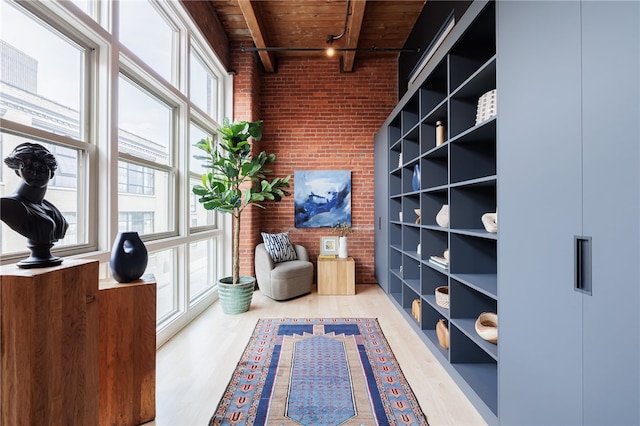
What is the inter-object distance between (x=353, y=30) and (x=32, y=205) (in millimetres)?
3796

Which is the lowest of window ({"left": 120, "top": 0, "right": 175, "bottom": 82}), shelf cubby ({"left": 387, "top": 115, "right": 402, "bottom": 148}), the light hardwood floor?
the light hardwood floor

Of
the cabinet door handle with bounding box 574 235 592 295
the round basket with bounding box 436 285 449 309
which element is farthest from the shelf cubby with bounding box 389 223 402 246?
the cabinet door handle with bounding box 574 235 592 295

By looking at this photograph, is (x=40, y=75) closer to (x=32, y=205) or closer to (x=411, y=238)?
(x=32, y=205)

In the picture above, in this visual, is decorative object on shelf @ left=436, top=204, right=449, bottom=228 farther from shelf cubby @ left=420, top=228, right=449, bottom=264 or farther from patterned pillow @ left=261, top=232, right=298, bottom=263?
patterned pillow @ left=261, top=232, right=298, bottom=263

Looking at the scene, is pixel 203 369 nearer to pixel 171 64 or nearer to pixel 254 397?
pixel 254 397

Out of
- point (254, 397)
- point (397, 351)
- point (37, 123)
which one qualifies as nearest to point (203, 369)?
point (254, 397)

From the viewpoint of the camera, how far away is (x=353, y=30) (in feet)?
12.1

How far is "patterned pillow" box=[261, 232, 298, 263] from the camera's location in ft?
13.9

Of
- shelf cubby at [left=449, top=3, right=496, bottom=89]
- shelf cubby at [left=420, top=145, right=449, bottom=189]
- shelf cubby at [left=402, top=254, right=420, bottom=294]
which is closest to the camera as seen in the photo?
shelf cubby at [left=449, top=3, right=496, bottom=89]

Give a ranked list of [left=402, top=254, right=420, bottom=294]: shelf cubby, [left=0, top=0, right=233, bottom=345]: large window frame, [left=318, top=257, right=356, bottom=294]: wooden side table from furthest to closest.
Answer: [left=318, top=257, right=356, bottom=294]: wooden side table → [left=402, top=254, right=420, bottom=294]: shelf cubby → [left=0, top=0, right=233, bottom=345]: large window frame

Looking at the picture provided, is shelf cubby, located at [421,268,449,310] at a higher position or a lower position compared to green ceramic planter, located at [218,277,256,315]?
higher

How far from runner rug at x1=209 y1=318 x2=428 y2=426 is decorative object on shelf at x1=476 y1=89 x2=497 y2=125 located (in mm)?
Answer: 1852

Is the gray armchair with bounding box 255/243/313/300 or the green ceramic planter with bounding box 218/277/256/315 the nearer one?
the green ceramic planter with bounding box 218/277/256/315

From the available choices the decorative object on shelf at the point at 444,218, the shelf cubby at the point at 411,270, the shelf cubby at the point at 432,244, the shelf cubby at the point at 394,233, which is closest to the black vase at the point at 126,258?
the decorative object on shelf at the point at 444,218
